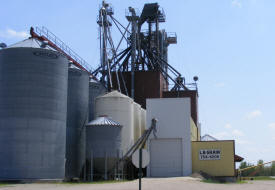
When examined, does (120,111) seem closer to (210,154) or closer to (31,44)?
(210,154)

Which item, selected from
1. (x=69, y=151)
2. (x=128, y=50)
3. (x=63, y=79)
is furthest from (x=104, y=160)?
(x=128, y=50)

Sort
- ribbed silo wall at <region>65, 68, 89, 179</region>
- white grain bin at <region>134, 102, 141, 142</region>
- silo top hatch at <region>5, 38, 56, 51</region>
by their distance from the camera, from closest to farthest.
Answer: silo top hatch at <region>5, 38, 56, 51</region>, ribbed silo wall at <region>65, 68, 89, 179</region>, white grain bin at <region>134, 102, 141, 142</region>

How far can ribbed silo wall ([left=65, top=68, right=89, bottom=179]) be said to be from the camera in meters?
43.9

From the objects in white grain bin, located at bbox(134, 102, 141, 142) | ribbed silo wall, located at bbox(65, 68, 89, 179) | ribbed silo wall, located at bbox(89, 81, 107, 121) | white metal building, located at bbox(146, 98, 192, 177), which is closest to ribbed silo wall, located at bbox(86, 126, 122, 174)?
ribbed silo wall, located at bbox(65, 68, 89, 179)

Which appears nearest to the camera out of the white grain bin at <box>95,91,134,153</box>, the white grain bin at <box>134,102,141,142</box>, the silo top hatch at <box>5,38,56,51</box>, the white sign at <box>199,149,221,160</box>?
the silo top hatch at <box>5,38,56,51</box>

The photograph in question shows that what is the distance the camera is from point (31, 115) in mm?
36750

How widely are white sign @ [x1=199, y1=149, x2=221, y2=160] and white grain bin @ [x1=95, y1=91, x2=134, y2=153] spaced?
7520 mm

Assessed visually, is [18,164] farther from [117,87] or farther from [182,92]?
[182,92]

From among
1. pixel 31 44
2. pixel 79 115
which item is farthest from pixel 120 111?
pixel 31 44

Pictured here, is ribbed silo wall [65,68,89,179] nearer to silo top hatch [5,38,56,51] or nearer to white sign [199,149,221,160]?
silo top hatch [5,38,56,51]

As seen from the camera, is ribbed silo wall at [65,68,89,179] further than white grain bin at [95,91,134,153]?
No

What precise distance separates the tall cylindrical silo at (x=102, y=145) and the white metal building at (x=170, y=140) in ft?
17.1

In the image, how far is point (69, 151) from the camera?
143 ft

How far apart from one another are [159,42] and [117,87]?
13655mm
